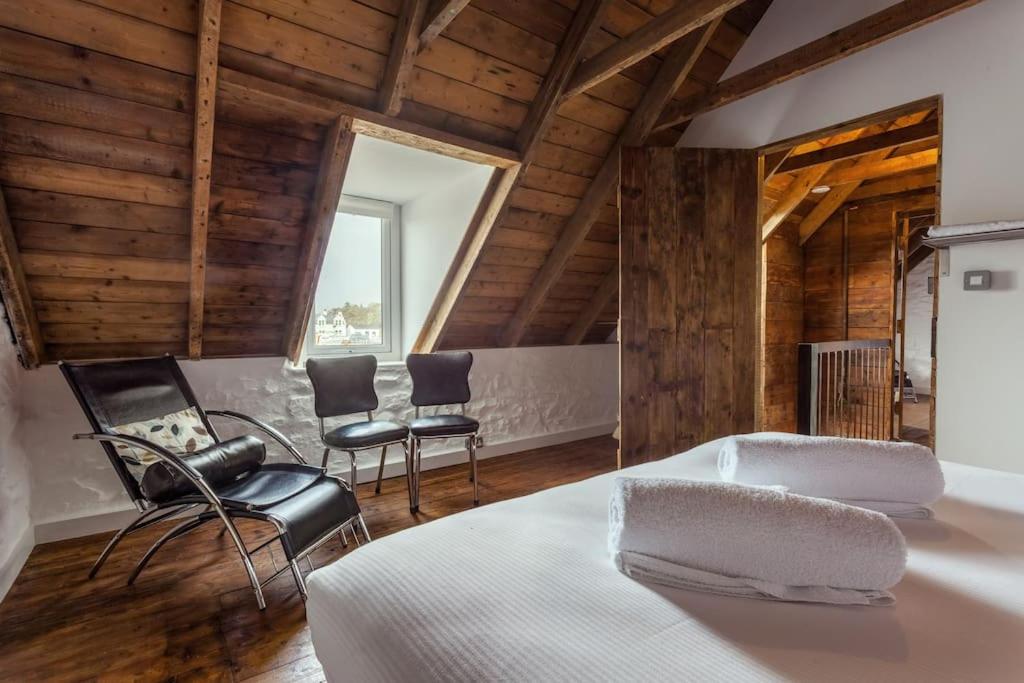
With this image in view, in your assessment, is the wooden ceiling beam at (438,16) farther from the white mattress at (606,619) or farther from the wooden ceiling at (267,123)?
the white mattress at (606,619)

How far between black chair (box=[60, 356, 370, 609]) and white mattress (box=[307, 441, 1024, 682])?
110 cm

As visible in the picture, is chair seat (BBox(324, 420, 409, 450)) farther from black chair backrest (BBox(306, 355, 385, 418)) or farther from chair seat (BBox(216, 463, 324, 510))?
chair seat (BBox(216, 463, 324, 510))

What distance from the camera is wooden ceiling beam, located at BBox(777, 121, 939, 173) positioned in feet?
10.5

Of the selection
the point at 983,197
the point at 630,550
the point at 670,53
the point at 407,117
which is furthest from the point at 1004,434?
the point at 407,117

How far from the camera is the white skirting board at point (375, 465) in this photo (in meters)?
2.41

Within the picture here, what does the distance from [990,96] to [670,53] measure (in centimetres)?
155

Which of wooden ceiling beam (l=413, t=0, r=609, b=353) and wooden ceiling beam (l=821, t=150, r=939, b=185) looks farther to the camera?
wooden ceiling beam (l=821, t=150, r=939, b=185)

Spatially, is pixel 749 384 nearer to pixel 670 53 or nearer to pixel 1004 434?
pixel 1004 434

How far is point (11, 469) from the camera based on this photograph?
212cm

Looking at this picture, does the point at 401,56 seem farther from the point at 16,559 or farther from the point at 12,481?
the point at 16,559

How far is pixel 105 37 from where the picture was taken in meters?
1.77

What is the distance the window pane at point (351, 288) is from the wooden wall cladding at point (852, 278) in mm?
4806

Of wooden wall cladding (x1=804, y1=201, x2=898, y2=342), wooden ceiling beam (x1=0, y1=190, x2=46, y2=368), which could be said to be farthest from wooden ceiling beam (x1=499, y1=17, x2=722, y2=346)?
wooden wall cladding (x1=804, y1=201, x2=898, y2=342)

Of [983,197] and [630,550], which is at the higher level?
[983,197]
